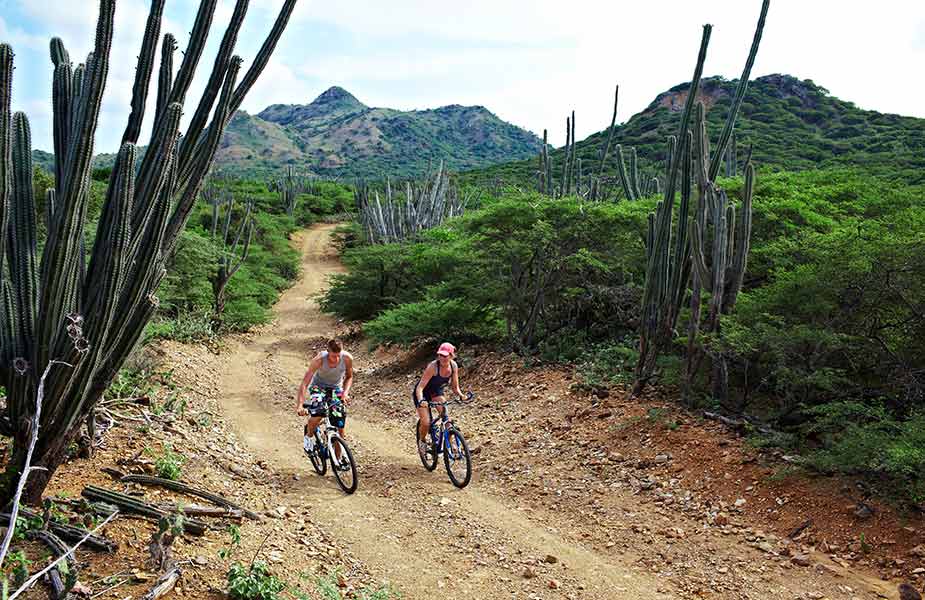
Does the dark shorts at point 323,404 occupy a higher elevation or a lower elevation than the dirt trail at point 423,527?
higher

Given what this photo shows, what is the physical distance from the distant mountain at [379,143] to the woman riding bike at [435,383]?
94.2 meters

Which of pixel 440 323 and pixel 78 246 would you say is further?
pixel 440 323

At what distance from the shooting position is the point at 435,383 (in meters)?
6.76

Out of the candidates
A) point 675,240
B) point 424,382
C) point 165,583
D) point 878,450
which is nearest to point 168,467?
point 165,583

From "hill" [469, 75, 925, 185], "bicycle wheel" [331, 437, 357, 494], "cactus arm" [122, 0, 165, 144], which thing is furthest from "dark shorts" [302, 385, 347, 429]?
"hill" [469, 75, 925, 185]

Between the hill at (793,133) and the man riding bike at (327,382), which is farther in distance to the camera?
the hill at (793,133)

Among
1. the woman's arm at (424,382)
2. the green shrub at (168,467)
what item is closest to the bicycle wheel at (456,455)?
the woman's arm at (424,382)

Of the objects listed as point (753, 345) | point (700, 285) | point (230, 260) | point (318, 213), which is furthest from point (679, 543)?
point (318, 213)

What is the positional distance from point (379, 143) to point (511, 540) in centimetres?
13201

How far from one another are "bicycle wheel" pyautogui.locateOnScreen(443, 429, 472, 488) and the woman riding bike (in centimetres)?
30

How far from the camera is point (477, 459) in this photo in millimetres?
7848

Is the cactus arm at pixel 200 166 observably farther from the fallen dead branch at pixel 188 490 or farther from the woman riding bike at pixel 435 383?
the woman riding bike at pixel 435 383

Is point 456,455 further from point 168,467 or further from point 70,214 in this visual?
point 70,214

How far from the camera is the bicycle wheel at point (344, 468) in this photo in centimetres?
622
